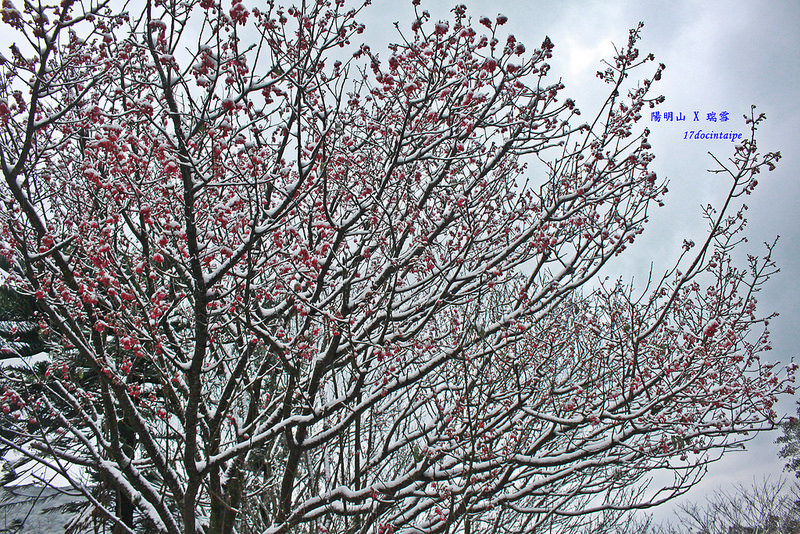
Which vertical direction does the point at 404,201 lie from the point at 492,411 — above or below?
above

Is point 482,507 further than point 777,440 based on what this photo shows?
No

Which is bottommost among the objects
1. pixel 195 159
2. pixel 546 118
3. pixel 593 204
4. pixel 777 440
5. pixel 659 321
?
pixel 777 440

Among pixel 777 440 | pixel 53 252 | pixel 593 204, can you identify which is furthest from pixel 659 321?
pixel 777 440

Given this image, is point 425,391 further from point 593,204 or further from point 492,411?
point 593,204

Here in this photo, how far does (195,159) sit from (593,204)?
460 centimetres

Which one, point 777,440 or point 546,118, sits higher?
point 546,118

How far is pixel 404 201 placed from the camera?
5945 millimetres

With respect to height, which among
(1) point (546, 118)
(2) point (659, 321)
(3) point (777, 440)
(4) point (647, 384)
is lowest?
(3) point (777, 440)

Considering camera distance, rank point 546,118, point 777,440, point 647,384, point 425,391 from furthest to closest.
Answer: point 777,440
point 425,391
point 546,118
point 647,384

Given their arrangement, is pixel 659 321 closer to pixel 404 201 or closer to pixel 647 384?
pixel 647 384

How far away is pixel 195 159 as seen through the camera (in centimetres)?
425

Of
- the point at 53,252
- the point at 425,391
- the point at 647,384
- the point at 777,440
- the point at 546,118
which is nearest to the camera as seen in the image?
the point at 53,252

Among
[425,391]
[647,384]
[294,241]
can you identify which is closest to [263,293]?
[294,241]

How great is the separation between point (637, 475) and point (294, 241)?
560cm
